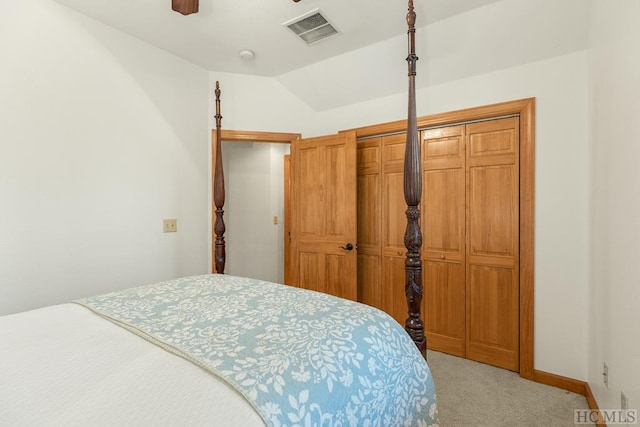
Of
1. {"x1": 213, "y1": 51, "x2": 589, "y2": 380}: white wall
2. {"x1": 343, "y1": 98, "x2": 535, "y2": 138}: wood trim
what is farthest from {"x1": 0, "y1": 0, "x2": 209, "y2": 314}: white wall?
{"x1": 213, "y1": 51, "x2": 589, "y2": 380}: white wall

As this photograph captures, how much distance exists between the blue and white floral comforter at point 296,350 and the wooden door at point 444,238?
1.70 meters

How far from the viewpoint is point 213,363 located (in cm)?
81

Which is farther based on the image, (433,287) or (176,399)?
Result: (433,287)

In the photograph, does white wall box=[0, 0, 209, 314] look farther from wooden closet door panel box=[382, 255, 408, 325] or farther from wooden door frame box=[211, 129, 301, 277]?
wooden closet door panel box=[382, 255, 408, 325]

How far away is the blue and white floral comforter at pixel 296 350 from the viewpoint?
0.76m

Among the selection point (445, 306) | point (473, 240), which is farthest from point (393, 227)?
point (445, 306)

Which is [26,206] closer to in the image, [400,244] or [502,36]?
[400,244]

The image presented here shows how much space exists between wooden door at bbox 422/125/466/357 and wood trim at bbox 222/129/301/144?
4.54 feet

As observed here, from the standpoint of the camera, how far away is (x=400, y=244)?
9.75 feet

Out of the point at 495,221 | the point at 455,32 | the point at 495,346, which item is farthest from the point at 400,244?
the point at 455,32

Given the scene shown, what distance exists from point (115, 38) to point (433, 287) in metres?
3.30

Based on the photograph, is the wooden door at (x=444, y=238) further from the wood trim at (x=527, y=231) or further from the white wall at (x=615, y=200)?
the white wall at (x=615, y=200)

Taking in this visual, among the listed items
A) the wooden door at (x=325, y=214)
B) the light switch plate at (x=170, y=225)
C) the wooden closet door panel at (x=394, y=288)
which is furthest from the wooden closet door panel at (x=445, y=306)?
the light switch plate at (x=170, y=225)

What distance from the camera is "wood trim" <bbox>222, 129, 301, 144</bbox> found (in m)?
3.14
